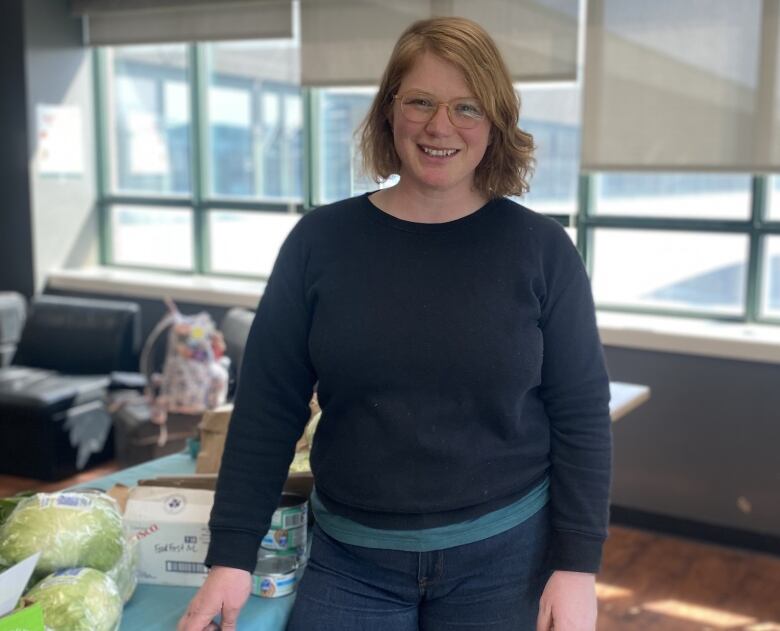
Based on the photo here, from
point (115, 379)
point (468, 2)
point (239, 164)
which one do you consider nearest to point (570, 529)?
point (468, 2)

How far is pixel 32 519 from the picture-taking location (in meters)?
1.48

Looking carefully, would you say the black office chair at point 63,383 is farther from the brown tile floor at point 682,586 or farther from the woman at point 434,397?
the woman at point 434,397

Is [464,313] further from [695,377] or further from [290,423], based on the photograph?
[695,377]

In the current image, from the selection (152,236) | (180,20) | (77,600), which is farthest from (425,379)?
(152,236)

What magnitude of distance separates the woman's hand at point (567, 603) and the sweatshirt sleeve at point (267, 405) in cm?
43

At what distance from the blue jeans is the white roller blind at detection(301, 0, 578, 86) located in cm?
326

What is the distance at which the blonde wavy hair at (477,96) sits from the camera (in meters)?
1.37

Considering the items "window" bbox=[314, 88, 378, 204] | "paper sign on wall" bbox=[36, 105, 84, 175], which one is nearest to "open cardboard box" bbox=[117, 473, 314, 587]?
"window" bbox=[314, 88, 378, 204]

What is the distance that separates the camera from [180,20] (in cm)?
533

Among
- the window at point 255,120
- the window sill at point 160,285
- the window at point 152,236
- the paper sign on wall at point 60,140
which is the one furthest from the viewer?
the window at point 152,236

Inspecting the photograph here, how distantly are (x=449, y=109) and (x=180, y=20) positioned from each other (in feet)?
14.3

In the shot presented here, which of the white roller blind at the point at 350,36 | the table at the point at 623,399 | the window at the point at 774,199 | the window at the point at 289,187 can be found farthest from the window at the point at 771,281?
the white roller blind at the point at 350,36

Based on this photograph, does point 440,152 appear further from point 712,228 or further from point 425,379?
point 712,228

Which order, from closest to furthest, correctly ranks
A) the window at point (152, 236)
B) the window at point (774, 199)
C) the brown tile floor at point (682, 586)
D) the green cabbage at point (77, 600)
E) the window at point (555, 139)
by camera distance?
1. the green cabbage at point (77, 600)
2. the brown tile floor at point (682, 586)
3. the window at point (774, 199)
4. the window at point (555, 139)
5. the window at point (152, 236)
